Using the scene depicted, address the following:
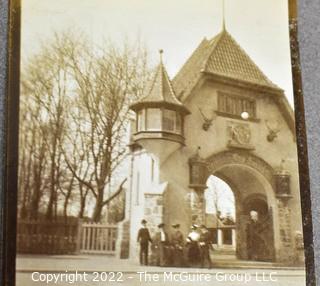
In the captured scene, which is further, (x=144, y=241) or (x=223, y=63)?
(x=223, y=63)

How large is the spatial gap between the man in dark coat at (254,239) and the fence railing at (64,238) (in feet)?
0.95

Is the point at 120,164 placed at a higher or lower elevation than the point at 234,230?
higher

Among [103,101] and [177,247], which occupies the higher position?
[103,101]

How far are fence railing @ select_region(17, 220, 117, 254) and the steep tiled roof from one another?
14.0 inches

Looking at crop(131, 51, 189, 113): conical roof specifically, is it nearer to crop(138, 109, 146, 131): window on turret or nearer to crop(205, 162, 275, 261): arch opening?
crop(138, 109, 146, 131): window on turret

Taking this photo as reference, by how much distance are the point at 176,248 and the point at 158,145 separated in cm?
23

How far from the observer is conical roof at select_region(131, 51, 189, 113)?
1.06 m

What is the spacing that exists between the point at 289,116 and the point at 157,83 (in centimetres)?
31

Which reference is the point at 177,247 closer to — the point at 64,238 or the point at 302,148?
the point at 64,238

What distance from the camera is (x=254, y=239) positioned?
104 cm

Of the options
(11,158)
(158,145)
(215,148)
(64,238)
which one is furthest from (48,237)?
(215,148)

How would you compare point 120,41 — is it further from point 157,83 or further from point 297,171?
point 297,171

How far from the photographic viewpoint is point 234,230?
1.04 metres

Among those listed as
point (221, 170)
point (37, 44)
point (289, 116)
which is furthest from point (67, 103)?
point (289, 116)
